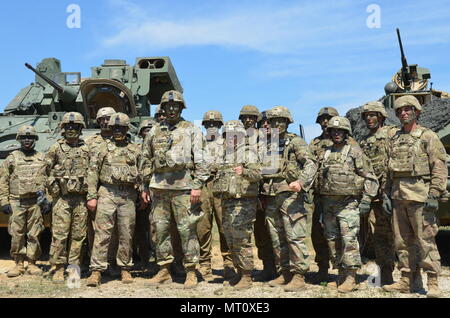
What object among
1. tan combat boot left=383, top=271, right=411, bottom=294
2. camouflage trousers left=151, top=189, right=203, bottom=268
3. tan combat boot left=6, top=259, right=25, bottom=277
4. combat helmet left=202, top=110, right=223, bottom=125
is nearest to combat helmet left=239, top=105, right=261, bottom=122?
combat helmet left=202, top=110, right=223, bottom=125

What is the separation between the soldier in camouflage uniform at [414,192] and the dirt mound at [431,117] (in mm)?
2062

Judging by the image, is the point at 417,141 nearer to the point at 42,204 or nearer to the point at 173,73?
the point at 42,204

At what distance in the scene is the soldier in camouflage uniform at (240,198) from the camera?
554 cm

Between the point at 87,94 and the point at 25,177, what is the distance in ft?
11.5

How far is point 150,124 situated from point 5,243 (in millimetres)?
4068

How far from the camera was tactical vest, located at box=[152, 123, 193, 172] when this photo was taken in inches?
224

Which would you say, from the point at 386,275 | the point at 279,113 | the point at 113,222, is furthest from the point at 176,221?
the point at 386,275

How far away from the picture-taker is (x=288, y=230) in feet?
18.1

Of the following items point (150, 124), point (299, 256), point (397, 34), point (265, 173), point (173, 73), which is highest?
point (397, 34)

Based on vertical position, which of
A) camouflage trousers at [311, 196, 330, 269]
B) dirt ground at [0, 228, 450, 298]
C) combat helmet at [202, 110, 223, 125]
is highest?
combat helmet at [202, 110, 223, 125]

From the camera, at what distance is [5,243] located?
9.18m

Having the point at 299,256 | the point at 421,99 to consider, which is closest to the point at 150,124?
the point at 299,256

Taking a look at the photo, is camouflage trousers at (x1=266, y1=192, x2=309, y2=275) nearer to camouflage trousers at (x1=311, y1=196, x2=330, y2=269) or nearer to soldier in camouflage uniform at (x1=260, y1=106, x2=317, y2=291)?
soldier in camouflage uniform at (x1=260, y1=106, x2=317, y2=291)

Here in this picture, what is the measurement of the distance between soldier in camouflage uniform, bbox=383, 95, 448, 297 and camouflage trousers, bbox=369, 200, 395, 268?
17.3 inches
